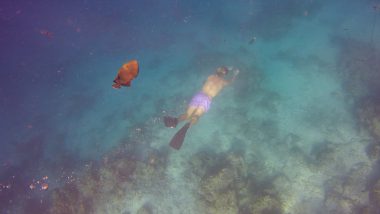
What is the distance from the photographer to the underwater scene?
39.9ft

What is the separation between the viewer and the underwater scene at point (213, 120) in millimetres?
12148

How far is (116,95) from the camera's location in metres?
21.2

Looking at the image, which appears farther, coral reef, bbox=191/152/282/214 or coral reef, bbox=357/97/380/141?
coral reef, bbox=357/97/380/141

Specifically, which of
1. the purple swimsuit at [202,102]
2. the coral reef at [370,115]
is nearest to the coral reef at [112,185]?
the purple swimsuit at [202,102]

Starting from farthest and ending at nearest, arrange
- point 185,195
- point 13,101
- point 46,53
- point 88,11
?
point 88,11 → point 46,53 → point 13,101 → point 185,195

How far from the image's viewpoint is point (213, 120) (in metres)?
15.2

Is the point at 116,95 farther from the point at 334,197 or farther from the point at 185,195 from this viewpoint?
the point at 334,197

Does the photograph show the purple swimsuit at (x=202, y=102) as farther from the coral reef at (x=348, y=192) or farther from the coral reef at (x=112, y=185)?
the coral reef at (x=348, y=192)

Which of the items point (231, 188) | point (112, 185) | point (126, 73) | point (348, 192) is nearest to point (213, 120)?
point (231, 188)

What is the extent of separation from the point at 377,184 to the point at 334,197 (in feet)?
5.82

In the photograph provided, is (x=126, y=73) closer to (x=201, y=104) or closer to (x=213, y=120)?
(x=201, y=104)

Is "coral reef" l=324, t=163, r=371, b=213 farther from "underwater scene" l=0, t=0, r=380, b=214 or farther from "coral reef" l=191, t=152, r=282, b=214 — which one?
"coral reef" l=191, t=152, r=282, b=214

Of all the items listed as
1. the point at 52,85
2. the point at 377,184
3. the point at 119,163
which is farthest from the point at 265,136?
the point at 52,85

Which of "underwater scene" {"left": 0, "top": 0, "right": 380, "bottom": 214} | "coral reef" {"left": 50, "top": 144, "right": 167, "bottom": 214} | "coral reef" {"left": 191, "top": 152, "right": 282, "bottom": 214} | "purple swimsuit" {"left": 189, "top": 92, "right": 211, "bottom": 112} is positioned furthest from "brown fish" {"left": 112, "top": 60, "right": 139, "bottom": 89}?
"coral reef" {"left": 50, "top": 144, "right": 167, "bottom": 214}
